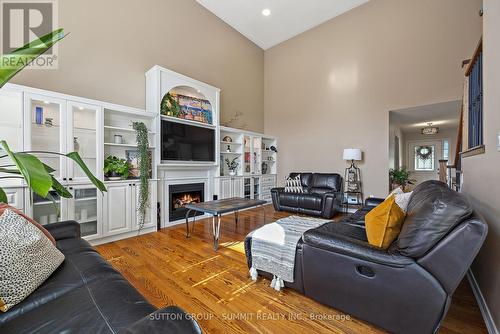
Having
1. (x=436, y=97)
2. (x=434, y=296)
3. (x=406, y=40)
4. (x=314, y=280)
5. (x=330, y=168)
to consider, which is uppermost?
(x=406, y=40)

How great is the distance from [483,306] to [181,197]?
392 centimetres

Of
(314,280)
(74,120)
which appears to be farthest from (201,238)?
(74,120)

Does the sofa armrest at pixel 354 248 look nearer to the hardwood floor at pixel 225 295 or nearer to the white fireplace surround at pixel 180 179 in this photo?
the hardwood floor at pixel 225 295

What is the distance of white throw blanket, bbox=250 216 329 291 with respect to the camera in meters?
1.68

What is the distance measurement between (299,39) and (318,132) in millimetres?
2624

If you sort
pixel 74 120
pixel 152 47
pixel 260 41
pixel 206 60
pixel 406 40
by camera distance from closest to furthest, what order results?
pixel 74 120 → pixel 152 47 → pixel 406 40 → pixel 206 60 → pixel 260 41

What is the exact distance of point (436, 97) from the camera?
397 centimetres

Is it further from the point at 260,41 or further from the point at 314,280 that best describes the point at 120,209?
the point at 260,41

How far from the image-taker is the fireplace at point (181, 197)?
380 centimetres

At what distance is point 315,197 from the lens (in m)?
4.22

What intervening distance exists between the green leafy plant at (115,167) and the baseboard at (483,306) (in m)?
3.84
